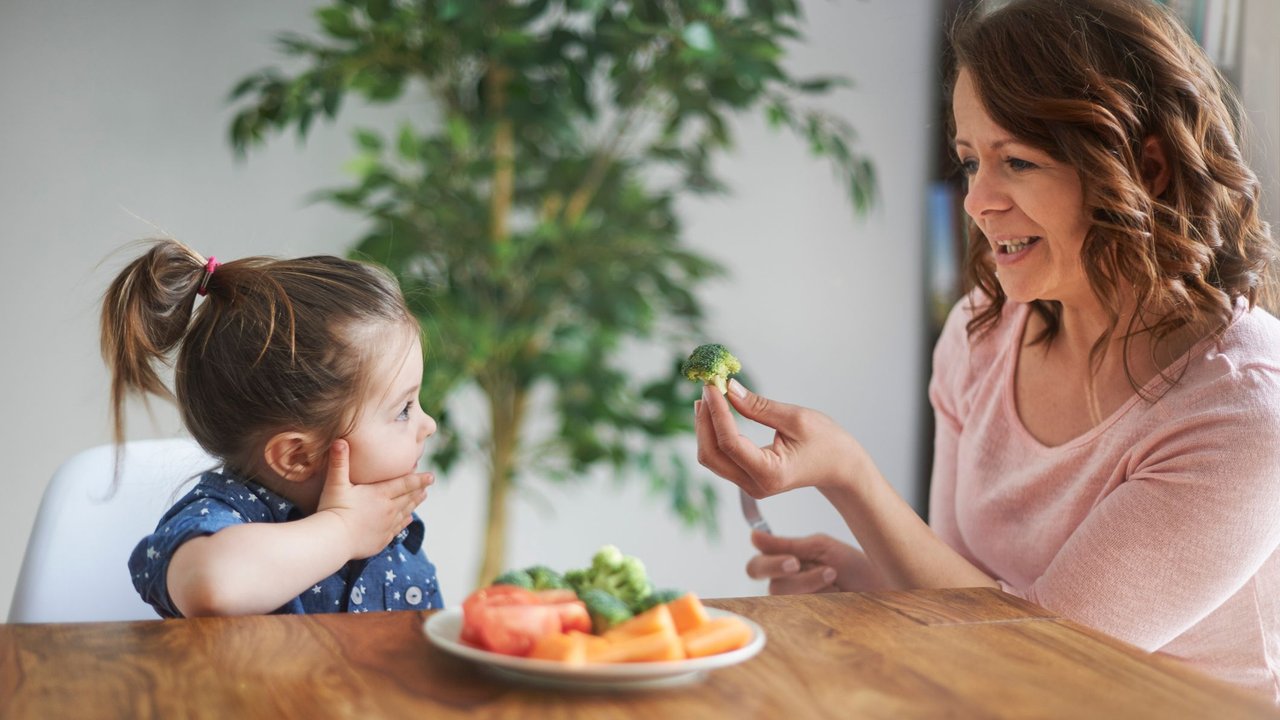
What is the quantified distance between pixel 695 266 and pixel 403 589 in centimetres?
127

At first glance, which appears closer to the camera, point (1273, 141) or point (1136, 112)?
point (1136, 112)

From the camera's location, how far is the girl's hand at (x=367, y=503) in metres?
1.15

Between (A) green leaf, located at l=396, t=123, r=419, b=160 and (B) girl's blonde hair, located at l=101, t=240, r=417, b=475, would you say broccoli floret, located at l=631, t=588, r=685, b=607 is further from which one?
(A) green leaf, located at l=396, t=123, r=419, b=160

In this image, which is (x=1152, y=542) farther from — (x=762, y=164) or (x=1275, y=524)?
(x=762, y=164)

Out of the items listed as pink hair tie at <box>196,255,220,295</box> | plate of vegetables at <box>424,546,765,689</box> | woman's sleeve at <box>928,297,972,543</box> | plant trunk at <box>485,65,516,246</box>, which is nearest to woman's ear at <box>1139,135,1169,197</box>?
woman's sleeve at <box>928,297,972,543</box>

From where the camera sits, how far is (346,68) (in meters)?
2.16

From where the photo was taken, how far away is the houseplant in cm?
212

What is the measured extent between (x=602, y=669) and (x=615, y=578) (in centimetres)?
15

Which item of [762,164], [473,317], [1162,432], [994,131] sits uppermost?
[762,164]

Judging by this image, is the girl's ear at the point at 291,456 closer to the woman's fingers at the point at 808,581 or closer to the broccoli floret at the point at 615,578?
the broccoli floret at the point at 615,578

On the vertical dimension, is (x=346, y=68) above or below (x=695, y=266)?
above

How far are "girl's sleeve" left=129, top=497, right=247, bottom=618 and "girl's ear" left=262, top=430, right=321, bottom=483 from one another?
0.39 feet

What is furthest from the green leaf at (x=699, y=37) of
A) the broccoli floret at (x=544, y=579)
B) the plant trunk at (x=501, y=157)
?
the broccoli floret at (x=544, y=579)

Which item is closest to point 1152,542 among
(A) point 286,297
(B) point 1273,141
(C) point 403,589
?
(C) point 403,589
